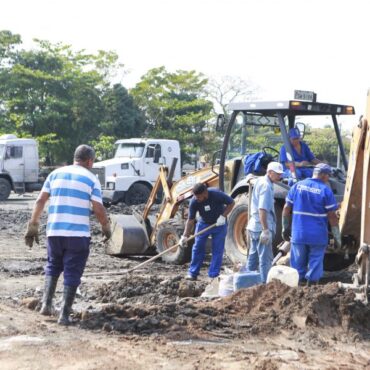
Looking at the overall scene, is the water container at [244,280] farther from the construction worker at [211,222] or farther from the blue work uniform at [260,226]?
the construction worker at [211,222]

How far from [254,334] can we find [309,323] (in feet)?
1.91

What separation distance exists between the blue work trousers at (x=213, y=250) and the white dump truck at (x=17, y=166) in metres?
18.8

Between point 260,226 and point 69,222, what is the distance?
3103 mm

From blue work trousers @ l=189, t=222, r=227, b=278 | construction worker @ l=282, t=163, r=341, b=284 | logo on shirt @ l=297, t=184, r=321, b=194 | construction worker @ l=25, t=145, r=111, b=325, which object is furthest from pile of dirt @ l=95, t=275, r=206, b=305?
logo on shirt @ l=297, t=184, r=321, b=194

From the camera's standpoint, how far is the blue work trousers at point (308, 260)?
27.2 ft

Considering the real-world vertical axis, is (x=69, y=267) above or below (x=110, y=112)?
below

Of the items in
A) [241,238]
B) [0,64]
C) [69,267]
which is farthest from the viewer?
[0,64]

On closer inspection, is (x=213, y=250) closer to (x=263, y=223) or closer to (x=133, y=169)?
(x=263, y=223)

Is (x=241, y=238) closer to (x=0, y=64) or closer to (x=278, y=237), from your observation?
(x=278, y=237)

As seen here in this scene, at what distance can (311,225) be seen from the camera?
27.2ft

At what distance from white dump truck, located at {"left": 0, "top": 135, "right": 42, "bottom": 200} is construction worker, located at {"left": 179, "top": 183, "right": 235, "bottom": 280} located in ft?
61.8

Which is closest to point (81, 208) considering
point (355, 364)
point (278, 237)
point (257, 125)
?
point (355, 364)

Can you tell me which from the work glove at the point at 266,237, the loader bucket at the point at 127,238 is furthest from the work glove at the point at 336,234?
the loader bucket at the point at 127,238

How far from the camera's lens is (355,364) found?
5637 mm
